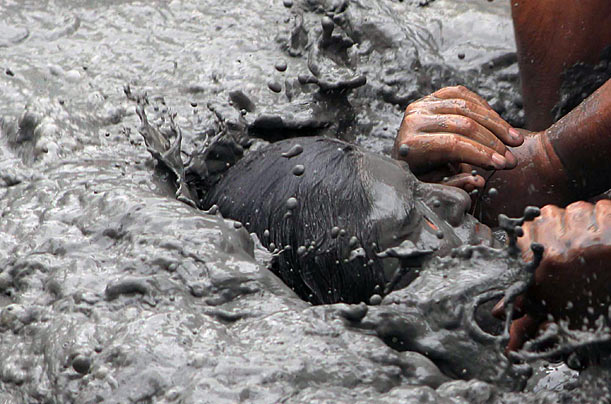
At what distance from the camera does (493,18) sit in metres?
3.78

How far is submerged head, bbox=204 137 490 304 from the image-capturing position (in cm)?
259

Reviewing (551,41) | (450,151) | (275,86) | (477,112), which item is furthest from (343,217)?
(551,41)

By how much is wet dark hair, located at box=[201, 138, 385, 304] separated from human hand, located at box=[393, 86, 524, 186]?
0.27 meters

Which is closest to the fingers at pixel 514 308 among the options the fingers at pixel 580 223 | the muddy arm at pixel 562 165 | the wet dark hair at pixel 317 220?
the fingers at pixel 580 223

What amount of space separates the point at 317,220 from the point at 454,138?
0.56 metres

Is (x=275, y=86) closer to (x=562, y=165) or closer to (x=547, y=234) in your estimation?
(x=562, y=165)

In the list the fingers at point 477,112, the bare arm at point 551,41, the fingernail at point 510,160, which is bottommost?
the fingernail at point 510,160

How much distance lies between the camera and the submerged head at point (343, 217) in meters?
2.59

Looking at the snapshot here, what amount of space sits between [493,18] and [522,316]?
183 cm

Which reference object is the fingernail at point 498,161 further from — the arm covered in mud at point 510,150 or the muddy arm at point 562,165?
the muddy arm at point 562,165

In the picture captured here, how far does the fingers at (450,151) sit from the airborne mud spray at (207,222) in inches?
21.3

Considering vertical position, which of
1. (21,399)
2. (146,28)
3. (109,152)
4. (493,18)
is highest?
(493,18)

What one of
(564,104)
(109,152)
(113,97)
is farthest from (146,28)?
(564,104)

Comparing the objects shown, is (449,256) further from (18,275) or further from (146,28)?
(146,28)
